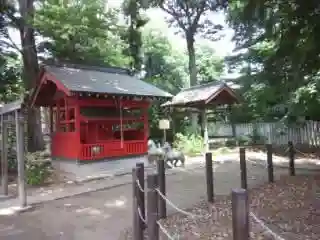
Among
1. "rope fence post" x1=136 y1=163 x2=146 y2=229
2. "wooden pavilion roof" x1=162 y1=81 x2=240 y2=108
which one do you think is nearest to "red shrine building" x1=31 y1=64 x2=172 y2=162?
"wooden pavilion roof" x1=162 y1=81 x2=240 y2=108

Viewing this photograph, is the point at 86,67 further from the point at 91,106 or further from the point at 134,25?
the point at 134,25

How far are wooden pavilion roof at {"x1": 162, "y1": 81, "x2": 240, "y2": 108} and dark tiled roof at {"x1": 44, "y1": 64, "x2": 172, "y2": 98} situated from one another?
3.85 meters

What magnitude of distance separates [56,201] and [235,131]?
15.2 metres

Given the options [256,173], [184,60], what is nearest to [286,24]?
[256,173]

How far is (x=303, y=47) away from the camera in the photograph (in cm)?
477

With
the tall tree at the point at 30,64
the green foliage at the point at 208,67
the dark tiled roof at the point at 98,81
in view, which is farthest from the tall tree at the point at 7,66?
the green foliage at the point at 208,67

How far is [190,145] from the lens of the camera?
55.9ft

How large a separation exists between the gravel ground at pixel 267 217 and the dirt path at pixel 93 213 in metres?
0.80

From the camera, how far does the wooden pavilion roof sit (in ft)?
54.0

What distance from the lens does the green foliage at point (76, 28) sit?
1323 centimetres

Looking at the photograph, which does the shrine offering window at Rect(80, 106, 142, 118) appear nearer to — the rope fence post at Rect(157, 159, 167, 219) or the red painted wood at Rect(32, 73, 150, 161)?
the red painted wood at Rect(32, 73, 150, 161)

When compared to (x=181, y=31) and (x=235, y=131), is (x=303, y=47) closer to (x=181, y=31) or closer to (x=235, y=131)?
(x=235, y=131)

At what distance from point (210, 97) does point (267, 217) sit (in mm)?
11136

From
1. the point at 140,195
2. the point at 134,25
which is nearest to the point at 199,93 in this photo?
the point at 134,25
